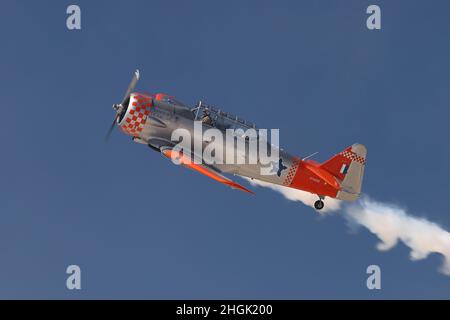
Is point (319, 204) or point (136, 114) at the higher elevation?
point (136, 114)

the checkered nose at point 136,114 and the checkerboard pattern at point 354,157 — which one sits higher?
the checkered nose at point 136,114

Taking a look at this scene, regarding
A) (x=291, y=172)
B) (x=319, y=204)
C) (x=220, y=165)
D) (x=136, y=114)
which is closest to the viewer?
(x=136, y=114)

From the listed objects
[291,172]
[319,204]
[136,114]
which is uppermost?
[136,114]

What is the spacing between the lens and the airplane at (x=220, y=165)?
91.5 ft

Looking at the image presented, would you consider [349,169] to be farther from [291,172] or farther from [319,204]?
[291,172]

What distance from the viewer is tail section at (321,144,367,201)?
104 ft

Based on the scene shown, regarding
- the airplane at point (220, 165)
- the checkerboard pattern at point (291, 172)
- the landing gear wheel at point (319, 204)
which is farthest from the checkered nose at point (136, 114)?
the landing gear wheel at point (319, 204)

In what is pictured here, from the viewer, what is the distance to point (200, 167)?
88.5 feet

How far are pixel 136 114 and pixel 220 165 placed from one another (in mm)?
4301

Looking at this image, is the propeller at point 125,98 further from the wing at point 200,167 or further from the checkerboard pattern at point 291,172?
the checkerboard pattern at point 291,172

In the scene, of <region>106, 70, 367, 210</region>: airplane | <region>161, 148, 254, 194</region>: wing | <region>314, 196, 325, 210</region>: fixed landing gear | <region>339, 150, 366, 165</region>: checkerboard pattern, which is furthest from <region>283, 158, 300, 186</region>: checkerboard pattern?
<region>161, 148, 254, 194</region>: wing

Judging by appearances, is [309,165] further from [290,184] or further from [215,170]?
[215,170]

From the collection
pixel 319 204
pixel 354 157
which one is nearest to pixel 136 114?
pixel 319 204

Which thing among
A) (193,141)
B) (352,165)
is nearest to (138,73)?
(193,141)
